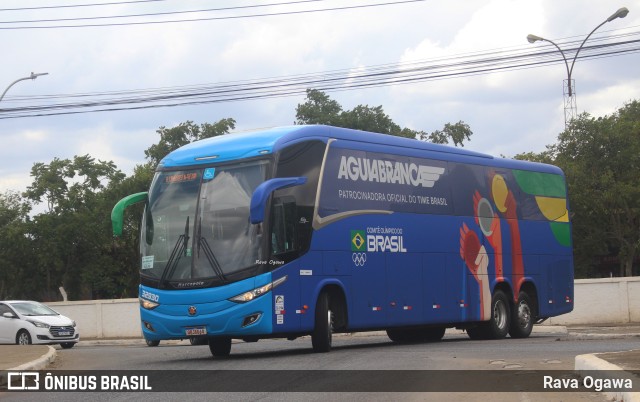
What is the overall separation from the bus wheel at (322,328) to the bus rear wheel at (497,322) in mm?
6493

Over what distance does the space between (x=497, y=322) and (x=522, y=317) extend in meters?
1.11

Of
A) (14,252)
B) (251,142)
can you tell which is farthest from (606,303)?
(14,252)

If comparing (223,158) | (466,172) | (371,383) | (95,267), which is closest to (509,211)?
(466,172)

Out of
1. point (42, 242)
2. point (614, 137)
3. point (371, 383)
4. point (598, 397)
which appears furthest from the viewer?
point (42, 242)

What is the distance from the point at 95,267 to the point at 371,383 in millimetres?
45228

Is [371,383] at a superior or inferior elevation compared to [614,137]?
inferior

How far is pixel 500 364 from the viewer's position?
576 inches

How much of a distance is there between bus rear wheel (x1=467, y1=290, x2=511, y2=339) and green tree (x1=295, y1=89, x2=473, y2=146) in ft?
126

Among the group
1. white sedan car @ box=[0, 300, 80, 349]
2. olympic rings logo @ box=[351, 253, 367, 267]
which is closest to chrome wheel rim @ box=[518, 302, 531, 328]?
olympic rings logo @ box=[351, 253, 367, 267]

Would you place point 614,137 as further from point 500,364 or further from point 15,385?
point 15,385

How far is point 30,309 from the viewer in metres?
32.1

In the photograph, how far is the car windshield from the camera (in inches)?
1246

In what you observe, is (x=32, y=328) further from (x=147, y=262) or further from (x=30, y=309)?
(x=147, y=262)

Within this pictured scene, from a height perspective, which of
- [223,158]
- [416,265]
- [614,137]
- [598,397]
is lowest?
[598,397]
